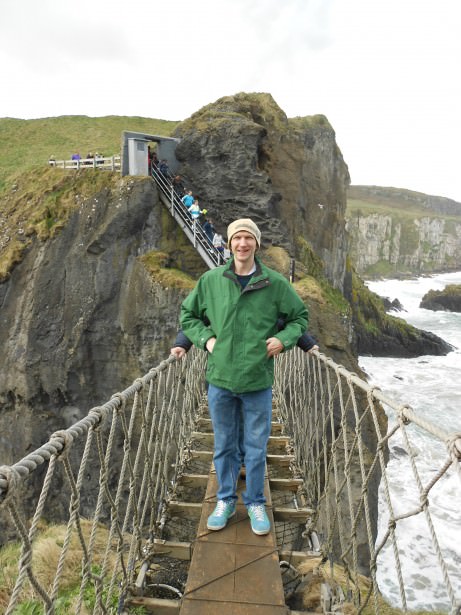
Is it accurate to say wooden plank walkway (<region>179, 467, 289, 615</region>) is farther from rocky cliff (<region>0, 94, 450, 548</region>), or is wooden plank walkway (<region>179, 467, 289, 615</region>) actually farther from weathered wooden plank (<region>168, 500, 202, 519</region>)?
rocky cliff (<region>0, 94, 450, 548</region>)

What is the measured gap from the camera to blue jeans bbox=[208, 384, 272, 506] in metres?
2.63

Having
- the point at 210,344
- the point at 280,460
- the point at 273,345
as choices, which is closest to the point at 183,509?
the point at 280,460

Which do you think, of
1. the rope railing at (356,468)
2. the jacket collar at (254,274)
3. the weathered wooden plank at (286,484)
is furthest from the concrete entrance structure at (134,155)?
the weathered wooden plank at (286,484)

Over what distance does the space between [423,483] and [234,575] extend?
563 inches

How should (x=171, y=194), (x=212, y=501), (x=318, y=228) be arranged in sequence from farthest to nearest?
1. (x=318, y=228)
2. (x=171, y=194)
3. (x=212, y=501)

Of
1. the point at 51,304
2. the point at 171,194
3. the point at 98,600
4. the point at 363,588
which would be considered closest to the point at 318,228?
the point at 171,194

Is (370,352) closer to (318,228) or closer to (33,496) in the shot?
(318,228)

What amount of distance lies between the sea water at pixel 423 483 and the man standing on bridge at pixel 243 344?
0.82 m

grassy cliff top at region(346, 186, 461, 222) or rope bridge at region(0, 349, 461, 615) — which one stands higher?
grassy cliff top at region(346, 186, 461, 222)

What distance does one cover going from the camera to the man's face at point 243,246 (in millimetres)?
2568

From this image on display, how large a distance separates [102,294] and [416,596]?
1144 cm

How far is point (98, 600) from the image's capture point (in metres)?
1.95

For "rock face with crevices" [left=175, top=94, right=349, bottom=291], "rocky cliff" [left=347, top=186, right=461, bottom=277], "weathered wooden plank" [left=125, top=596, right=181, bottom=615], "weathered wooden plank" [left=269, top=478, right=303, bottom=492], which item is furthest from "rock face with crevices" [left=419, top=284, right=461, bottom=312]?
"weathered wooden plank" [left=125, top=596, right=181, bottom=615]

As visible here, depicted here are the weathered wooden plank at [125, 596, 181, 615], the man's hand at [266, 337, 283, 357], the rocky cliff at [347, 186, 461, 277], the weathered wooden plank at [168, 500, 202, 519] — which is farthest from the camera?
the rocky cliff at [347, 186, 461, 277]
